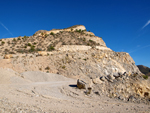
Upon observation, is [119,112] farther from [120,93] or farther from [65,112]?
[120,93]

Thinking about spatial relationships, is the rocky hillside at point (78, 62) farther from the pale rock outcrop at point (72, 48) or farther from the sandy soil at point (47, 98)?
the sandy soil at point (47, 98)

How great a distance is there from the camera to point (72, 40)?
35.1 metres

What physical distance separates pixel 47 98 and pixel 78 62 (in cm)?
1629

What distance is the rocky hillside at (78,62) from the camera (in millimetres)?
9859

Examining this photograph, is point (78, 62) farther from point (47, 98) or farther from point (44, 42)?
point (47, 98)

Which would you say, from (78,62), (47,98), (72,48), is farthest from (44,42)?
(47,98)

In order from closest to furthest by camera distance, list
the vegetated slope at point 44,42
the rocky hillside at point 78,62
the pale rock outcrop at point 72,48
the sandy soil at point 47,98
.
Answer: the sandy soil at point 47,98
the rocky hillside at point 78,62
the vegetated slope at point 44,42
the pale rock outcrop at point 72,48

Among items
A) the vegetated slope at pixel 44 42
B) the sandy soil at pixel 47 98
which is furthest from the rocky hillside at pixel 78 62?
the sandy soil at pixel 47 98

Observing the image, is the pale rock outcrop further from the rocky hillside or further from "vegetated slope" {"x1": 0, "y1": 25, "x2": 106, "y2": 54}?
"vegetated slope" {"x1": 0, "y1": 25, "x2": 106, "y2": 54}

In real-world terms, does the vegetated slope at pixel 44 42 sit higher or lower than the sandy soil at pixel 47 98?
higher

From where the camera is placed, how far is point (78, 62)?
23203 millimetres

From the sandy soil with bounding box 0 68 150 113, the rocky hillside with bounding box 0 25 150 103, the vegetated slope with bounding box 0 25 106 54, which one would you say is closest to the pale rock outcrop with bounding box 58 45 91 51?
the rocky hillside with bounding box 0 25 150 103

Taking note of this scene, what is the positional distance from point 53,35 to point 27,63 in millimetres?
19483

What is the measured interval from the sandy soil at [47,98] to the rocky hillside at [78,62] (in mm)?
1742
